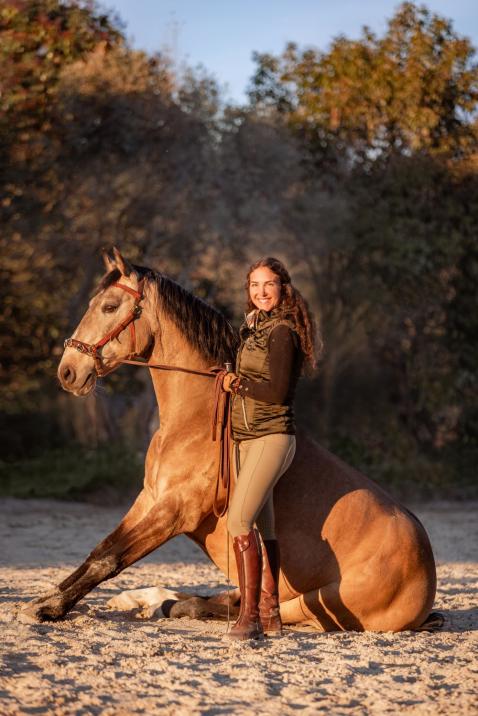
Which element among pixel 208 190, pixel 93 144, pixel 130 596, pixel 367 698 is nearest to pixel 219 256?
pixel 208 190

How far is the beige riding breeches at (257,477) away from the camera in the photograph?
16.0 ft

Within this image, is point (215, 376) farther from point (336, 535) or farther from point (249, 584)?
point (249, 584)

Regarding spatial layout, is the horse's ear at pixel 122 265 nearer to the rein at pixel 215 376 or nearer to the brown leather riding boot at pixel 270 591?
the rein at pixel 215 376

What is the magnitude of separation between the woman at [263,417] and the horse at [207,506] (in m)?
0.29

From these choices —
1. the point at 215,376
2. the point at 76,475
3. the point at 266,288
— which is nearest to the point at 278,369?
the point at 266,288

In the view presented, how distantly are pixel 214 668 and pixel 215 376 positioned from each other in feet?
5.82

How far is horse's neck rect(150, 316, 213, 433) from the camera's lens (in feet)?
18.2

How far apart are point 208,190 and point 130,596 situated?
12305 millimetres

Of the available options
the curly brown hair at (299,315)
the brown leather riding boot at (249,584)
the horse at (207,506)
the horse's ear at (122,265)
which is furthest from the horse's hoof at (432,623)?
the horse's ear at (122,265)

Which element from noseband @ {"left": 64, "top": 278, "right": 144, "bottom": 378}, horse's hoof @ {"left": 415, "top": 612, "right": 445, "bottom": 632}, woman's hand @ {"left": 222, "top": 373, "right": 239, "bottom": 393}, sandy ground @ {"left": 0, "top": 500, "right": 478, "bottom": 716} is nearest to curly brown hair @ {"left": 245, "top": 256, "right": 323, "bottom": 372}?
woman's hand @ {"left": 222, "top": 373, "right": 239, "bottom": 393}

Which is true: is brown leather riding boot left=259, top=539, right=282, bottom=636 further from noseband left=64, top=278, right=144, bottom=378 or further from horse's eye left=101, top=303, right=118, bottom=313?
horse's eye left=101, top=303, right=118, bottom=313

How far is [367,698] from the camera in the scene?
12.9 feet

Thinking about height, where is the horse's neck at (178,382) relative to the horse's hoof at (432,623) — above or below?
above

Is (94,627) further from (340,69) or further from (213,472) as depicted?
(340,69)
